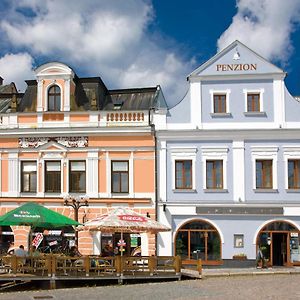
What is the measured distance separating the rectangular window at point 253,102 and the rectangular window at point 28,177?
428 inches

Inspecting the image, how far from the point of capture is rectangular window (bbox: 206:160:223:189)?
2758 cm

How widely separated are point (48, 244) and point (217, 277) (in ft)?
30.2

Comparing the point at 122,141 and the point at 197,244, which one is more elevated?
the point at 122,141

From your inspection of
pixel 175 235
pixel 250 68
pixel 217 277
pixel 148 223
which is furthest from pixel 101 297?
pixel 250 68

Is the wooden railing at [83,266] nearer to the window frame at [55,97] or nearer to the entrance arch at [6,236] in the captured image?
the entrance arch at [6,236]

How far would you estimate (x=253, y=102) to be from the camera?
27.9 m

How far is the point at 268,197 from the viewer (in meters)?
27.2

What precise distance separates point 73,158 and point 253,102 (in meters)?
9.11

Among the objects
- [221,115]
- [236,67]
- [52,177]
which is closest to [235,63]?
[236,67]

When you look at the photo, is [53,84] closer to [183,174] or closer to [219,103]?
[183,174]

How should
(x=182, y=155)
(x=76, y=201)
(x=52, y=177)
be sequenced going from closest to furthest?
(x=76, y=201) → (x=182, y=155) → (x=52, y=177)

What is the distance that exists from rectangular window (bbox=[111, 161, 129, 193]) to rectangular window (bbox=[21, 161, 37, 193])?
3.95m

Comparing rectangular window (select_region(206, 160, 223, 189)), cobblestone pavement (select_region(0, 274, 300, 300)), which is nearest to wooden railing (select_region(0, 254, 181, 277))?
cobblestone pavement (select_region(0, 274, 300, 300))

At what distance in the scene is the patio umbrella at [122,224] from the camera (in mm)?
20812
